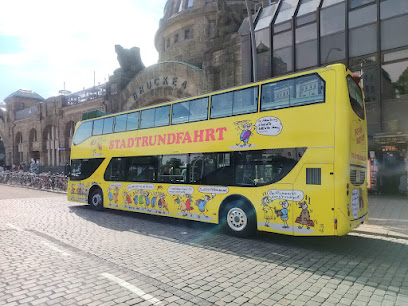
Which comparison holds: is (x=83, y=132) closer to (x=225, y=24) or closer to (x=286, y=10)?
(x=225, y=24)

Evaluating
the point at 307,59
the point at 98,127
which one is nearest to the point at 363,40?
the point at 307,59

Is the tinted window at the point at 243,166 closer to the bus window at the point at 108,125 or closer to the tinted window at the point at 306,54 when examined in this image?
the bus window at the point at 108,125

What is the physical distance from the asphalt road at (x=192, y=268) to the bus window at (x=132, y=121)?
3.76 m

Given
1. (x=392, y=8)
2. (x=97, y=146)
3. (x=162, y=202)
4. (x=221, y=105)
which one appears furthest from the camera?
(x=392, y=8)

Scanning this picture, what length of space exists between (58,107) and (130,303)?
38152 mm

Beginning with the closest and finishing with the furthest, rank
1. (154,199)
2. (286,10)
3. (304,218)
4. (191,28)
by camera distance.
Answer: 1. (304,218)
2. (154,199)
3. (286,10)
4. (191,28)

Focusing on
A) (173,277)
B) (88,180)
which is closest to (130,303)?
(173,277)

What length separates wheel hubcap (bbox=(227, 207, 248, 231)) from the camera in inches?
286

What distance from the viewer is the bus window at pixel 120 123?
10.8 meters

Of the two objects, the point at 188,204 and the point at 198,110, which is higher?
the point at 198,110

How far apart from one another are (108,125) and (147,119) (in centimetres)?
236

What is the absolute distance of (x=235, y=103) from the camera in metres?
7.70

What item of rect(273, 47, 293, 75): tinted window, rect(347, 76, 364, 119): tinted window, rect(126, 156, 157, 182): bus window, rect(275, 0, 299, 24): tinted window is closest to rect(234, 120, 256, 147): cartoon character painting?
rect(347, 76, 364, 119): tinted window

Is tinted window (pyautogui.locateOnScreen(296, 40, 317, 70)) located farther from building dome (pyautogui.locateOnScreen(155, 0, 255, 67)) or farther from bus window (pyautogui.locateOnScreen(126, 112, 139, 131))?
building dome (pyautogui.locateOnScreen(155, 0, 255, 67))
